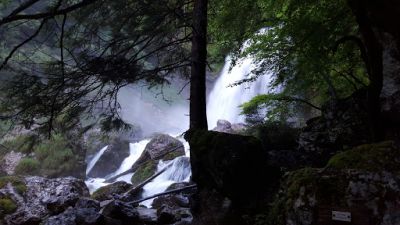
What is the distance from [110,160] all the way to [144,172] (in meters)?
5.02

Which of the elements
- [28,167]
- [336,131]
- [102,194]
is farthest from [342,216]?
[28,167]

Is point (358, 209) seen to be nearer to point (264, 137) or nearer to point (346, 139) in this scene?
point (346, 139)

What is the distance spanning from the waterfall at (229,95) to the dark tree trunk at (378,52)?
1577cm

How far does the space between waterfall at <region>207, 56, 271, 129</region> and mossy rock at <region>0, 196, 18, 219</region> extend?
1467 cm

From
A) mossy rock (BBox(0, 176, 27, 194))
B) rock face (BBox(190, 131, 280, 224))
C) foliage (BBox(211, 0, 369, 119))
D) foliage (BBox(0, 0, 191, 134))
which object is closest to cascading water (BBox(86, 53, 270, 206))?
foliage (BBox(211, 0, 369, 119))

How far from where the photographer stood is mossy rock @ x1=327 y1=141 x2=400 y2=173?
110 inches

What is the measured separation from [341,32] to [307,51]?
79 centimetres

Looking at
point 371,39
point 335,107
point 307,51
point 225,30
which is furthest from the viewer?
point 225,30

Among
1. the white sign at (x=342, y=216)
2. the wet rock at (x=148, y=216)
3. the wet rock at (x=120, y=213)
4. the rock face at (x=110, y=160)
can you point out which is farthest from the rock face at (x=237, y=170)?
the rock face at (x=110, y=160)

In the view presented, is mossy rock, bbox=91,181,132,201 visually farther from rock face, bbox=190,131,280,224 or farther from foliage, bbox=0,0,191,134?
rock face, bbox=190,131,280,224

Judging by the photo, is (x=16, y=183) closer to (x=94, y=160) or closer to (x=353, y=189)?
(x=353, y=189)

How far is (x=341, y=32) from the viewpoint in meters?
6.78

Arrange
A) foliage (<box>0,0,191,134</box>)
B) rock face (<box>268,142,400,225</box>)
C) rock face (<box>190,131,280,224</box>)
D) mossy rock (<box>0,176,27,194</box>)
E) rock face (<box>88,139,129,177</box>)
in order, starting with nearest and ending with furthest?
rock face (<box>268,142,400,225</box>) < rock face (<box>190,131,280,224</box>) < foliage (<box>0,0,191,134</box>) < mossy rock (<box>0,176,27,194</box>) < rock face (<box>88,139,129,177</box>)

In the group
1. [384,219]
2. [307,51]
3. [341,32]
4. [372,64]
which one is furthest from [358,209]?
[341,32]
